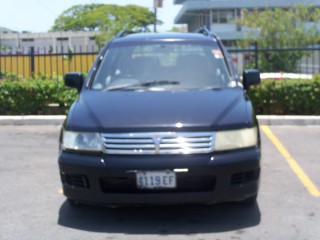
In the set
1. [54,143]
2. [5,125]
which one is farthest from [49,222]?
[5,125]

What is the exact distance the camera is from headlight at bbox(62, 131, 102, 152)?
475cm

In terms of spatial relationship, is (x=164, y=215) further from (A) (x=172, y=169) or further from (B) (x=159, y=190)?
(A) (x=172, y=169)

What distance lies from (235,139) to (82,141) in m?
1.26

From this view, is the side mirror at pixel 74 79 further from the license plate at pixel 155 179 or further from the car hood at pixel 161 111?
the license plate at pixel 155 179

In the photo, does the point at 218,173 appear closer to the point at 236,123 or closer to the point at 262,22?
the point at 236,123

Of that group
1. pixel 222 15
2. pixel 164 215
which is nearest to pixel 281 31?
pixel 222 15

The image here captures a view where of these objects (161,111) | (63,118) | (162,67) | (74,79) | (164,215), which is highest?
(162,67)

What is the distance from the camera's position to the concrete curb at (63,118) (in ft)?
34.4

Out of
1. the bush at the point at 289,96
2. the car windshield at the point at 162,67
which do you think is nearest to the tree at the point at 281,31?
the bush at the point at 289,96

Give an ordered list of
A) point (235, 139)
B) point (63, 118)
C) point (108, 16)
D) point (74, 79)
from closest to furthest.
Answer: point (235, 139) < point (74, 79) < point (63, 118) < point (108, 16)

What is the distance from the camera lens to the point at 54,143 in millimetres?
9078

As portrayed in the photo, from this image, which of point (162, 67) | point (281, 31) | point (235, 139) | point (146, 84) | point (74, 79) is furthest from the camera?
point (281, 31)

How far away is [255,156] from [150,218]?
1.11 m

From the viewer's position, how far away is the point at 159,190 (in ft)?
Answer: 15.4
